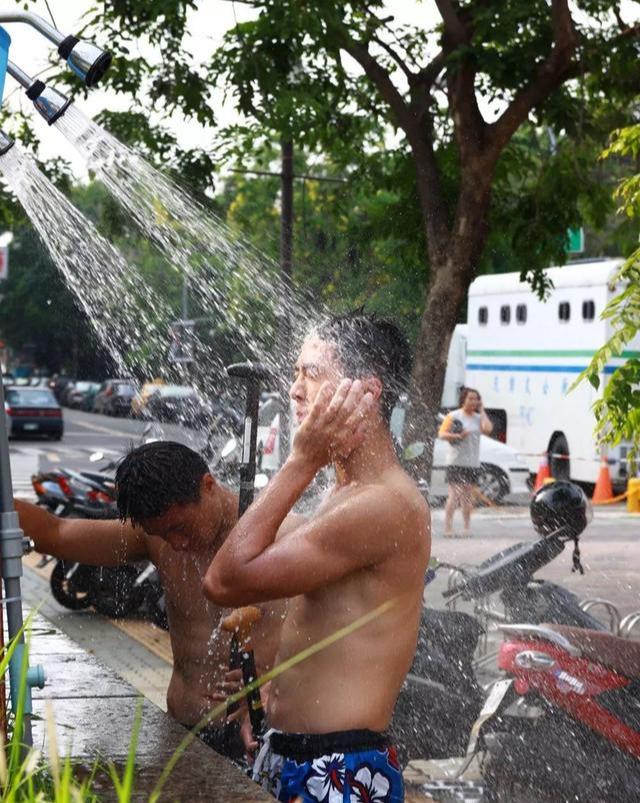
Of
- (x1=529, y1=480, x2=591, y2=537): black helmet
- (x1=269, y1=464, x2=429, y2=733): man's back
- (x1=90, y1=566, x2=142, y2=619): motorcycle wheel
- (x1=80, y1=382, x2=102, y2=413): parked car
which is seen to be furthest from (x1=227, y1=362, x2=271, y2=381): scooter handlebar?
(x1=80, y1=382, x2=102, y2=413): parked car

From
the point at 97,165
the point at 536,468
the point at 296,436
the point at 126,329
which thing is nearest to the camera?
the point at 296,436

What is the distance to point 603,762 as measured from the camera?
578 cm

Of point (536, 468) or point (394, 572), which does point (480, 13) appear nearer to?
point (394, 572)

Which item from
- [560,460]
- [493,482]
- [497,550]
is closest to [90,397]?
[560,460]

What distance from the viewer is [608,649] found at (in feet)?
19.6

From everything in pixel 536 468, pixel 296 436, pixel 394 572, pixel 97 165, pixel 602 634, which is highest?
pixel 97 165

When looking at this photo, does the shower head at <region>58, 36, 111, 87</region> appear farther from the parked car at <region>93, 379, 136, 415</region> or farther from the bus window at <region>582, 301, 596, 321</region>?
the parked car at <region>93, 379, 136, 415</region>

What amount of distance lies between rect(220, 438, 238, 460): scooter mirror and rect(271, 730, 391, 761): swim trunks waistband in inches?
279

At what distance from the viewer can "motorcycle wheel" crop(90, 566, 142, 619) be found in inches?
465

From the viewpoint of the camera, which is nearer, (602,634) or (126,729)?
(126,729)

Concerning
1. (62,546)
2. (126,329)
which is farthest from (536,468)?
(62,546)

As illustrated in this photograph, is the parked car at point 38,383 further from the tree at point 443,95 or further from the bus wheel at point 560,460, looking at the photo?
the tree at point 443,95

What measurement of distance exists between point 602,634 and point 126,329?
33.7 ft

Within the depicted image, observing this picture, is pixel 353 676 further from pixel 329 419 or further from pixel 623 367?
pixel 623 367
